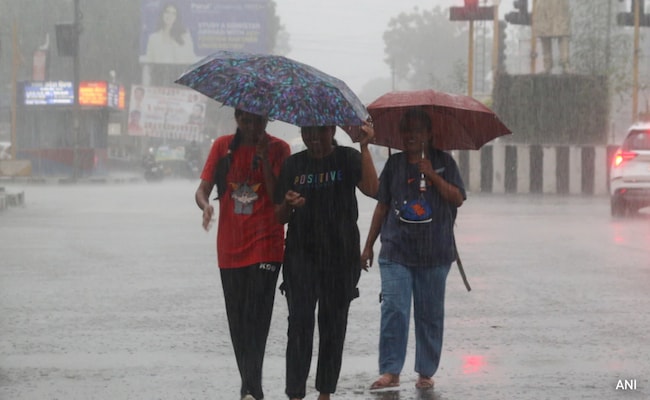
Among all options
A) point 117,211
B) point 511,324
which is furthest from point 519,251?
point 117,211

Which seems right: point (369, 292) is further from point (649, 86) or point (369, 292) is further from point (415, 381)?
point (649, 86)

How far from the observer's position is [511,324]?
9.72 meters

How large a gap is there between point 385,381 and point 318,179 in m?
1.37

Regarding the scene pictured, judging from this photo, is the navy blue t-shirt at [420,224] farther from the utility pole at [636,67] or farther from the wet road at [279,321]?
the utility pole at [636,67]

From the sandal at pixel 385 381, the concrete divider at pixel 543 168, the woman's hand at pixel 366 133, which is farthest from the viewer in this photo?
the concrete divider at pixel 543 168

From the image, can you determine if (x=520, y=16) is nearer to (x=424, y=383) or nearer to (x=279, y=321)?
(x=279, y=321)

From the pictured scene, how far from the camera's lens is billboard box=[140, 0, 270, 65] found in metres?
68.9

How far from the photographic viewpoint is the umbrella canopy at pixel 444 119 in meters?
7.07

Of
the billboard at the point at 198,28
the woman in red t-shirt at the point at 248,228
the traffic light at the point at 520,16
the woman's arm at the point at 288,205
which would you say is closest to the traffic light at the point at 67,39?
the traffic light at the point at 520,16

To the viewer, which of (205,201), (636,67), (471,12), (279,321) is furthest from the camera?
(471,12)

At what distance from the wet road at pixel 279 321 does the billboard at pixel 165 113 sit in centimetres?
5044

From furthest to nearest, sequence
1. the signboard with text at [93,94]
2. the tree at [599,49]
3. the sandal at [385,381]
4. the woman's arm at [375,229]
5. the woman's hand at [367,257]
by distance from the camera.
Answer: the signboard with text at [93,94] → the tree at [599,49] → the sandal at [385,381] → the woman's arm at [375,229] → the woman's hand at [367,257]

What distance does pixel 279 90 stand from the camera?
6.11 meters

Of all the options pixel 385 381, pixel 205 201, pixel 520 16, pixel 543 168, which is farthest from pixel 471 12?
pixel 205 201
